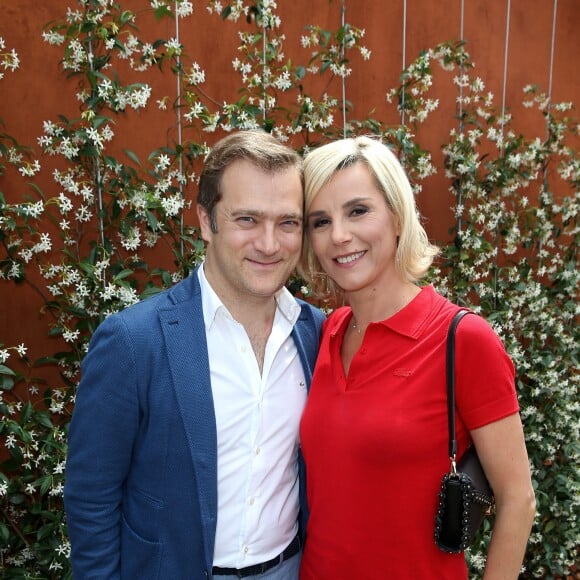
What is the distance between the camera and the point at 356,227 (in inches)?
62.3

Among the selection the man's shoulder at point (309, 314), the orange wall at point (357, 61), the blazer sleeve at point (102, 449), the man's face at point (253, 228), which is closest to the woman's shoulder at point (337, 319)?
the man's shoulder at point (309, 314)

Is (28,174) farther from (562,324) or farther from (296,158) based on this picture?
(562,324)

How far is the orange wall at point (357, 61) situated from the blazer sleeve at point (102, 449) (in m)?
1.03

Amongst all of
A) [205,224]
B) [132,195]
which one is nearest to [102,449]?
[205,224]

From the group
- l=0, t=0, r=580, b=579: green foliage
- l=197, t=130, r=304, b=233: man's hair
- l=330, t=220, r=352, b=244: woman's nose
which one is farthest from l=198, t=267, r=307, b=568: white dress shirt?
l=0, t=0, r=580, b=579: green foliage

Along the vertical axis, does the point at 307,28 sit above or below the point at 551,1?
below

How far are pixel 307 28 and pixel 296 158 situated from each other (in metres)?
1.42

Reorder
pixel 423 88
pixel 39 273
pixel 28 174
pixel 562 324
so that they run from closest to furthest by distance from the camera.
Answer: pixel 28 174
pixel 39 273
pixel 423 88
pixel 562 324

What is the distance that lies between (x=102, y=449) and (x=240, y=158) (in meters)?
0.83

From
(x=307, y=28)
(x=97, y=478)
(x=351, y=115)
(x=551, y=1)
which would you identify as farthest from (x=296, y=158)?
(x=551, y=1)

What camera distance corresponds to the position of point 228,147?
1.56 metres

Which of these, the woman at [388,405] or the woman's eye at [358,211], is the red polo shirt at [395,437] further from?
the woman's eye at [358,211]

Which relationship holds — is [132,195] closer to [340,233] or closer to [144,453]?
[340,233]

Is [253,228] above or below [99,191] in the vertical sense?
below
